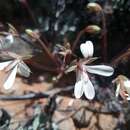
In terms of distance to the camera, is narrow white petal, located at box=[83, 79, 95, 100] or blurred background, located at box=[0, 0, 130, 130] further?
blurred background, located at box=[0, 0, 130, 130]

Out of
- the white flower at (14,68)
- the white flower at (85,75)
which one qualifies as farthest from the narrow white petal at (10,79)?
the white flower at (85,75)

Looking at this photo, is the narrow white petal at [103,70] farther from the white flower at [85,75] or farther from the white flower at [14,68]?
the white flower at [14,68]

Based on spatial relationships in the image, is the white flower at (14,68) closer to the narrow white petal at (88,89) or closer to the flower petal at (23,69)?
the flower petal at (23,69)

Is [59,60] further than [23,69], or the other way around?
[59,60]

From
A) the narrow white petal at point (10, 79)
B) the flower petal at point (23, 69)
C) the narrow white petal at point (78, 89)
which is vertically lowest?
the narrow white petal at point (78, 89)

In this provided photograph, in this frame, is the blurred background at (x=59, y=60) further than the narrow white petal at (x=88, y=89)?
Yes

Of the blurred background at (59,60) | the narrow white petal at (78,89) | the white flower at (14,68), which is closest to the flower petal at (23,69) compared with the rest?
the white flower at (14,68)

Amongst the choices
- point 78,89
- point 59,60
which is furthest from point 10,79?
point 59,60

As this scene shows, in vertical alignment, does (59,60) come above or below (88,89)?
above

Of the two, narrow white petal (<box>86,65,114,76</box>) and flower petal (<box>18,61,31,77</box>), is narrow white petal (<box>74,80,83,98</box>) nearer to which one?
narrow white petal (<box>86,65,114,76</box>)

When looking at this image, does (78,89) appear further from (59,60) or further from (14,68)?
(59,60)

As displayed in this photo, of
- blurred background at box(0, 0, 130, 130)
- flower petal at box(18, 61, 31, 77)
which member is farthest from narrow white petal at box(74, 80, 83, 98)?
blurred background at box(0, 0, 130, 130)

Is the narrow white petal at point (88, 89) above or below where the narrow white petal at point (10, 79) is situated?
below
